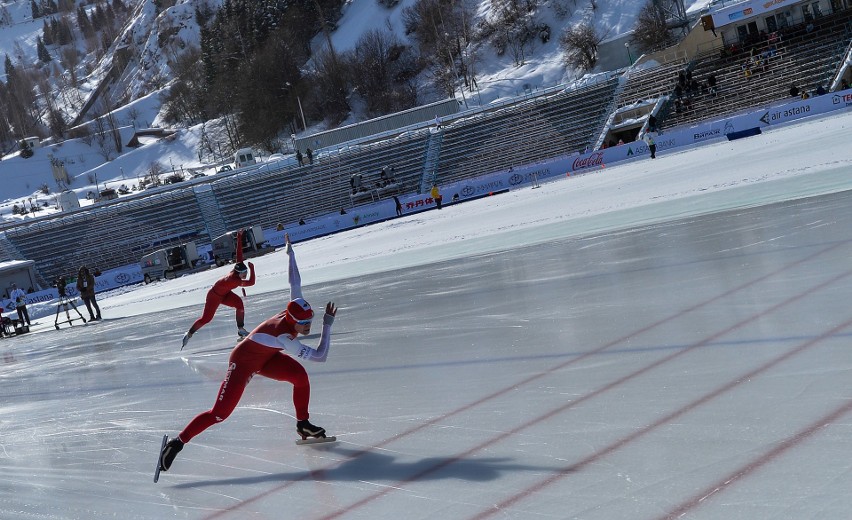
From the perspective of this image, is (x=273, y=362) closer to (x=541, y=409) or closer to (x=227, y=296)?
(x=541, y=409)

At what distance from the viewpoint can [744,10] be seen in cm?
4112

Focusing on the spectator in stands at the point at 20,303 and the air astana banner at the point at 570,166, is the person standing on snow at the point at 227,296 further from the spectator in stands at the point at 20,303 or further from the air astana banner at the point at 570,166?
the air astana banner at the point at 570,166

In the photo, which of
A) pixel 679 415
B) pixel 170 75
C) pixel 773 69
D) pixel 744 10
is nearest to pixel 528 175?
pixel 773 69

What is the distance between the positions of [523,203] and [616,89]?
64.3 ft

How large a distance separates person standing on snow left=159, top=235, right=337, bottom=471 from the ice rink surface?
233 mm

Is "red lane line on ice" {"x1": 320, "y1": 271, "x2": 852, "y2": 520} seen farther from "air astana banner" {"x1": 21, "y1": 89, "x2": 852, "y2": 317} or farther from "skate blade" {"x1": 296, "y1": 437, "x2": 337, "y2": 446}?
"air astana banner" {"x1": 21, "y1": 89, "x2": 852, "y2": 317}

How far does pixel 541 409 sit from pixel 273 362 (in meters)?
1.72

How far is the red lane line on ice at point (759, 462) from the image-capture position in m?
3.59

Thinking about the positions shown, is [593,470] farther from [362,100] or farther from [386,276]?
[362,100]

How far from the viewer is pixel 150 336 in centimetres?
1498

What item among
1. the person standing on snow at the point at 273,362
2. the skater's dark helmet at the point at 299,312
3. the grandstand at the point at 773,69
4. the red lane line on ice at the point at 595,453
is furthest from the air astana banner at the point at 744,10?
the skater's dark helmet at the point at 299,312

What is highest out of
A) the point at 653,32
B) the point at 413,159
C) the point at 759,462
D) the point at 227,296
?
the point at 653,32

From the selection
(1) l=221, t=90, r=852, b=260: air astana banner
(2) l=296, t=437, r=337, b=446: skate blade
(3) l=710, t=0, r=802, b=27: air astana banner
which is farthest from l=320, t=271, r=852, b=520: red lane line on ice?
(3) l=710, t=0, r=802, b=27: air astana banner

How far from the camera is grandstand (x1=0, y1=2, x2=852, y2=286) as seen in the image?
126 ft
